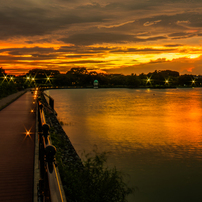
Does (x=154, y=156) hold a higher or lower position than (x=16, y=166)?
lower

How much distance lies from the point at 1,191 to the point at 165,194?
5878mm

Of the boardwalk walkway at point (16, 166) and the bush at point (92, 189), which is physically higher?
the boardwalk walkway at point (16, 166)

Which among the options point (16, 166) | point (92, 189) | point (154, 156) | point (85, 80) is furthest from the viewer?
point (85, 80)

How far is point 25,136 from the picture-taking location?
9.98m

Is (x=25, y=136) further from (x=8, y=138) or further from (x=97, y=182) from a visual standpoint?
(x=97, y=182)

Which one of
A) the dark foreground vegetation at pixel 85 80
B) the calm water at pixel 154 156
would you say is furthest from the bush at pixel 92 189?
the dark foreground vegetation at pixel 85 80

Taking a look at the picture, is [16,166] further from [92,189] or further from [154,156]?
[154,156]

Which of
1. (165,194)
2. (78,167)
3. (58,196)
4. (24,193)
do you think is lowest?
(165,194)

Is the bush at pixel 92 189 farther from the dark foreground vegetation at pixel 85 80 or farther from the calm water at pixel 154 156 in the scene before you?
the dark foreground vegetation at pixel 85 80

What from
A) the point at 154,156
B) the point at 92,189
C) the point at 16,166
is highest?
the point at 16,166

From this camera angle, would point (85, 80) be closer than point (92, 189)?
No

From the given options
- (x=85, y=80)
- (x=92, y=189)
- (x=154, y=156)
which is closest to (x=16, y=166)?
(x=92, y=189)

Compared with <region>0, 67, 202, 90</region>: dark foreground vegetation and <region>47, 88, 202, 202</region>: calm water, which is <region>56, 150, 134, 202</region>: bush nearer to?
<region>47, 88, 202, 202</region>: calm water

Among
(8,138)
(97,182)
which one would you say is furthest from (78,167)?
(8,138)
